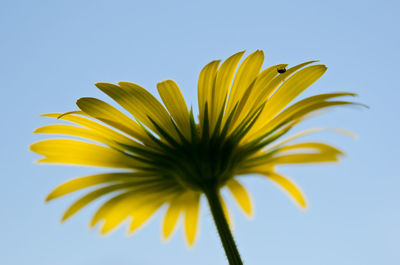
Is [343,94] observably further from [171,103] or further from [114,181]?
[114,181]

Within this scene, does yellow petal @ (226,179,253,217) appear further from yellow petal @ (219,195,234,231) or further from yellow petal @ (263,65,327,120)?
yellow petal @ (263,65,327,120)

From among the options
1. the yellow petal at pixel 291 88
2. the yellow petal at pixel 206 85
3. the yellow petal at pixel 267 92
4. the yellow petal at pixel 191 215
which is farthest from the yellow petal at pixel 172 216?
the yellow petal at pixel 291 88

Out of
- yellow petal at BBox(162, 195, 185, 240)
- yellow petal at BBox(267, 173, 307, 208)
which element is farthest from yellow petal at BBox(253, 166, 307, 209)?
yellow petal at BBox(162, 195, 185, 240)

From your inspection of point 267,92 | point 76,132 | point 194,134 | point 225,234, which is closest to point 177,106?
point 194,134

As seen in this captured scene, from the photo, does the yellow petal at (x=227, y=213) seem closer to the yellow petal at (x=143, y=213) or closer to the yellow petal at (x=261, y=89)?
the yellow petal at (x=143, y=213)

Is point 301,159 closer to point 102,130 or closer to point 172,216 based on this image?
point 172,216

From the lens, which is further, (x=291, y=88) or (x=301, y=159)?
(x=291, y=88)

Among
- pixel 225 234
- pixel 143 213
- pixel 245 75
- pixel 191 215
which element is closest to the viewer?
pixel 225 234

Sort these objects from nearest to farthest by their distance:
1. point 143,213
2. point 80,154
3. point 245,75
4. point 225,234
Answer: point 225,234 → point 245,75 → point 80,154 → point 143,213
